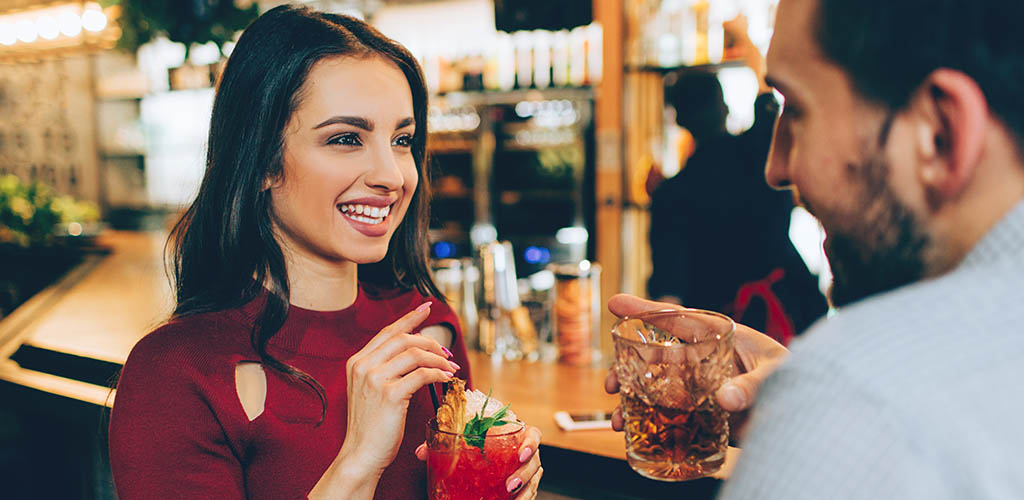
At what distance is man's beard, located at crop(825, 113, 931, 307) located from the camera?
648 millimetres

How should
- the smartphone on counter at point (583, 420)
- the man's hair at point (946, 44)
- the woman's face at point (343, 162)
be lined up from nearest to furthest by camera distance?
the man's hair at point (946, 44) < the woman's face at point (343, 162) < the smartphone on counter at point (583, 420)

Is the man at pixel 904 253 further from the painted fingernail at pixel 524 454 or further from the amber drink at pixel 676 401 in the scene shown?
the painted fingernail at pixel 524 454

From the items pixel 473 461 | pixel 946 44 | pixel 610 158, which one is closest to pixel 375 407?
pixel 473 461

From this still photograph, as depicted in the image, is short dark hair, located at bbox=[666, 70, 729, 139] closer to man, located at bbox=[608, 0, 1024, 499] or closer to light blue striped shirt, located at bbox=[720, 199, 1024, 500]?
man, located at bbox=[608, 0, 1024, 499]

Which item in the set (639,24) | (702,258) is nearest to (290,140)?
(702,258)

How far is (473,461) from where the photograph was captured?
3.56 ft

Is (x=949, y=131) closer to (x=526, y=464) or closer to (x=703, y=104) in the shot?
(x=526, y=464)

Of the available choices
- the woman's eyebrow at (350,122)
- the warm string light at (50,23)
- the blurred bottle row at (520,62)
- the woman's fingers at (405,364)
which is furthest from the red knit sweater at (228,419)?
the warm string light at (50,23)

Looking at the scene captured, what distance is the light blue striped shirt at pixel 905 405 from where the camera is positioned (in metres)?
0.49

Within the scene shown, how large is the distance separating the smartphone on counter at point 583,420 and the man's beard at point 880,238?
103 centimetres

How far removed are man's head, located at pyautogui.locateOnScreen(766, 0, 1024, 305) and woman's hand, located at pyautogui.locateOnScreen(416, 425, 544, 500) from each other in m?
0.58

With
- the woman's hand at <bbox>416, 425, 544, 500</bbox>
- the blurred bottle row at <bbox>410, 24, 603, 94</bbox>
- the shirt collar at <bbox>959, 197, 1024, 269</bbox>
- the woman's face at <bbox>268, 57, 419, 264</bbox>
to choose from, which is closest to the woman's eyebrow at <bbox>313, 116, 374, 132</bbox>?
the woman's face at <bbox>268, 57, 419, 264</bbox>

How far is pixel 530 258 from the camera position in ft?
16.8

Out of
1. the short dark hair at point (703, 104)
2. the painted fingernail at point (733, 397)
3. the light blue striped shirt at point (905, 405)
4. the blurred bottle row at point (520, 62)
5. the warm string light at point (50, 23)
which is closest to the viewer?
the light blue striped shirt at point (905, 405)
